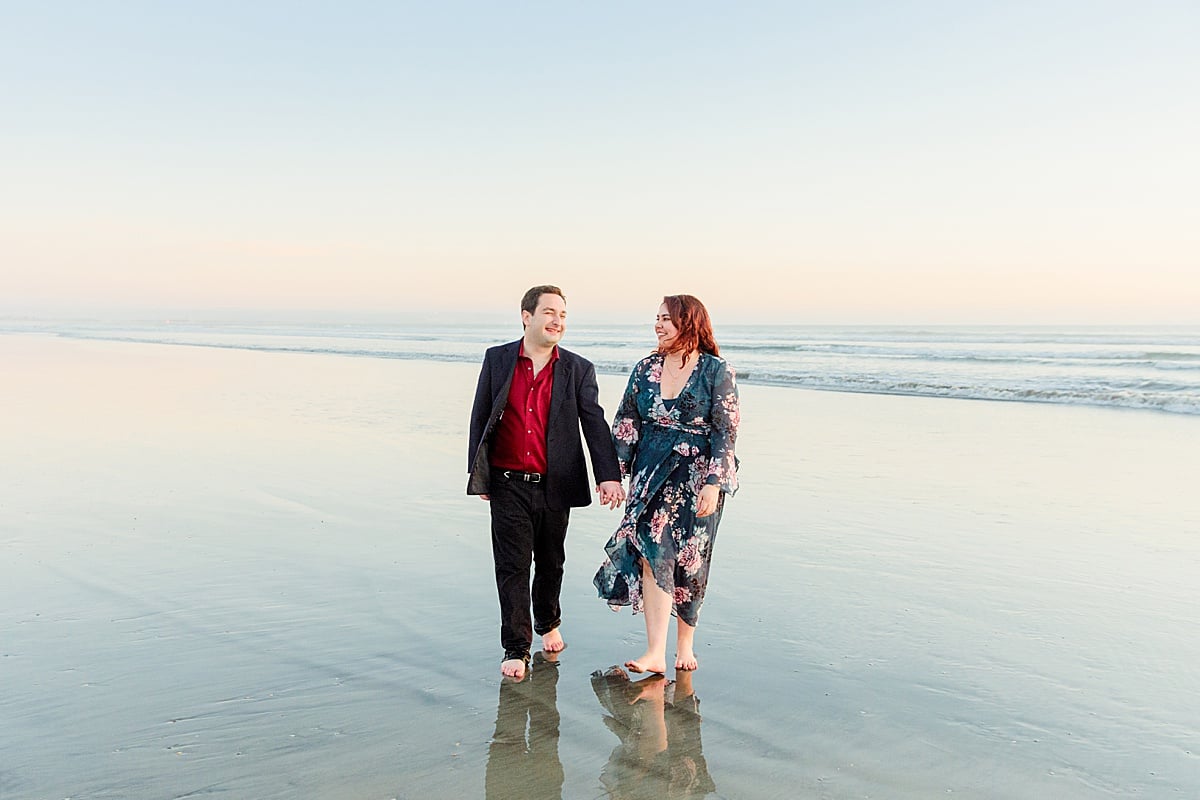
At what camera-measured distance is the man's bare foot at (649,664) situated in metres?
4.09

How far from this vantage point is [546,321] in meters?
4.11

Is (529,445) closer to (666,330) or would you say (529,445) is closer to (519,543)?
(519,543)

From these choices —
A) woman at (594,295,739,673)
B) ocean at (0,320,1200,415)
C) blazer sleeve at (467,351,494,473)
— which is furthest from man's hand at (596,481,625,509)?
ocean at (0,320,1200,415)

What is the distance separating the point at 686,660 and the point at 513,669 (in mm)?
796

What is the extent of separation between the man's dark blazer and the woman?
0.69 feet

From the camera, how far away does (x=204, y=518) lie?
668 centimetres

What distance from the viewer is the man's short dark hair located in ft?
13.6

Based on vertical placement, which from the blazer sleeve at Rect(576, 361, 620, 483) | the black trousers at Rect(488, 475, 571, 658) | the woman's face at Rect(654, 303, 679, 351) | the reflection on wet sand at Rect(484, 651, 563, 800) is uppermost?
the woman's face at Rect(654, 303, 679, 351)

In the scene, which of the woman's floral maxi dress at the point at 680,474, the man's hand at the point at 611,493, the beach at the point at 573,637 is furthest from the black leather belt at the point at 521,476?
the beach at the point at 573,637

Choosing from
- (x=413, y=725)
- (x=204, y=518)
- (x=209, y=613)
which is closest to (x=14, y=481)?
(x=204, y=518)

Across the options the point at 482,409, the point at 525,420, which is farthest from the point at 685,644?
the point at 482,409

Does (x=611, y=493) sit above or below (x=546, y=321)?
below

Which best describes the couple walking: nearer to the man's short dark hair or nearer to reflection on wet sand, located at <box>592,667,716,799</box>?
the man's short dark hair

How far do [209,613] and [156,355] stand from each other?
78.4ft
